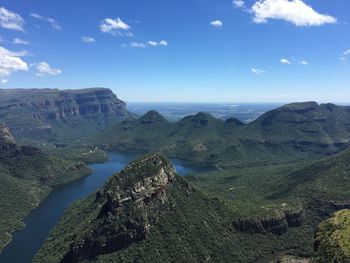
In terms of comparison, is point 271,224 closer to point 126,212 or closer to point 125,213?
point 126,212

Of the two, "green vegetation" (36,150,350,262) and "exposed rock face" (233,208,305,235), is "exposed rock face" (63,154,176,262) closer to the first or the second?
"green vegetation" (36,150,350,262)

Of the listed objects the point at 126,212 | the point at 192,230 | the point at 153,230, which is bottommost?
the point at 192,230

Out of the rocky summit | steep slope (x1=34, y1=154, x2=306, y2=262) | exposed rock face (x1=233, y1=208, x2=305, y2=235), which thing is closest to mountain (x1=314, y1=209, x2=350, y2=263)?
steep slope (x1=34, y1=154, x2=306, y2=262)

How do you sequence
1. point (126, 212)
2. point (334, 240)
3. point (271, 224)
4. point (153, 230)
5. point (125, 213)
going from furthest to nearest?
point (271, 224) < point (153, 230) < point (126, 212) < point (125, 213) < point (334, 240)

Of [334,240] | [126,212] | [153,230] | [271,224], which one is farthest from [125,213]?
[334,240]

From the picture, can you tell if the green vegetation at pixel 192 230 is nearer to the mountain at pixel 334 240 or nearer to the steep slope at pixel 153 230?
the steep slope at pixel 153 230

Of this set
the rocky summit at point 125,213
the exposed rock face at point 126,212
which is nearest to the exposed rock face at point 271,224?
the exposed rock face at point 126,212
